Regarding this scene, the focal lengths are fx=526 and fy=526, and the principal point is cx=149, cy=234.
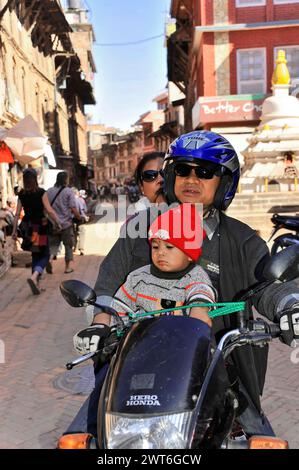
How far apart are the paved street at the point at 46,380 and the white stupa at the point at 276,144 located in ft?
42.9

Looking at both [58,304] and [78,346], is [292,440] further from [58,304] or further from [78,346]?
[58,304]

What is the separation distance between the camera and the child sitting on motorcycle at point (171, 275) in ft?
7.02

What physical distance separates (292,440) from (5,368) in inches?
117

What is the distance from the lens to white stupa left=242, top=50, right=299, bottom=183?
19.1 m

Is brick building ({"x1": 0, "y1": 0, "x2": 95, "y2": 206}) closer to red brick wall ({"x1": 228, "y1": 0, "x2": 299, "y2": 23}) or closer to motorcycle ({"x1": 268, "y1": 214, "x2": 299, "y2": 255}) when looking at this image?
motorcycle ({"x1": 268, "y1": 214, "x2": 299, "y2": 255})

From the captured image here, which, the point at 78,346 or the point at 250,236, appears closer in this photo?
the point at 78,346

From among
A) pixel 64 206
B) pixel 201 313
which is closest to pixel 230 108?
pixel 64 206

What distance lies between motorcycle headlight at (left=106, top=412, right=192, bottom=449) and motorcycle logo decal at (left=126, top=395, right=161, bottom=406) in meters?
0.04

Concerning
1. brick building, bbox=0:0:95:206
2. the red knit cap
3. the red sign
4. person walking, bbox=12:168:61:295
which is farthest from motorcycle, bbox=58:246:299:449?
the red sign

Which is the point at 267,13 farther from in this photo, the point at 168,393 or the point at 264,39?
the point at 168,393

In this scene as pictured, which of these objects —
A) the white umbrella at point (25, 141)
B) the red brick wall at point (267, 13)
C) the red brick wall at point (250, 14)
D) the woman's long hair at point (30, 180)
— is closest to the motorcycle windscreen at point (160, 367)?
the woman's long hair at point (30, 180)

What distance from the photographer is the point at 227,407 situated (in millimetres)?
1818

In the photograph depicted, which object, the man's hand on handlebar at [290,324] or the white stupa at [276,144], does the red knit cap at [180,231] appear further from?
the white stupa at [276,144]
